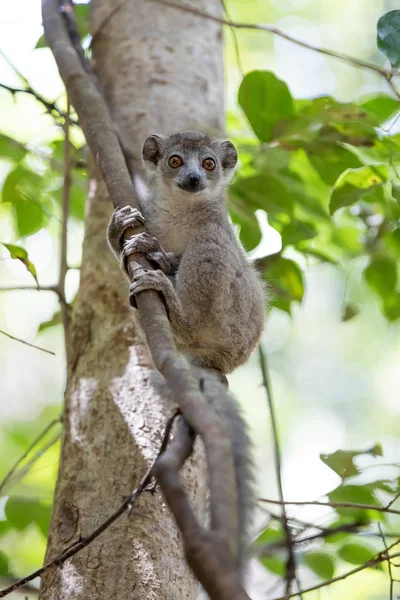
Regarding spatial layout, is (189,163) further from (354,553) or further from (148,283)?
(354,553)

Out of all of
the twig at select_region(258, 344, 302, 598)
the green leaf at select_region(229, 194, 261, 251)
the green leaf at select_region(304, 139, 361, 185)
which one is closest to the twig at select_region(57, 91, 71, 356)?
the green leaf at select_region(229, 194, 261, 251)

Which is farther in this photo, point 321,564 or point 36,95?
point 36,95

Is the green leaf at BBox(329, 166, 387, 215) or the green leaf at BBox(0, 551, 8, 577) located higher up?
the green leaf at BBox(329, 166, 387, 215)

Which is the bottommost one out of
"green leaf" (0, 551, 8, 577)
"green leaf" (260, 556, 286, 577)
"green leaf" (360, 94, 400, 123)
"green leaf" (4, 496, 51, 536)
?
"green leaf" (260, 556, 286, 577)

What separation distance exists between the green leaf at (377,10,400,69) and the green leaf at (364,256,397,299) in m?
2.12

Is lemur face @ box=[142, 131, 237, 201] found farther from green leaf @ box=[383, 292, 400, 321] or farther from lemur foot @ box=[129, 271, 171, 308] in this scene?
green leaf @ box=[383, 292, 400, 321]

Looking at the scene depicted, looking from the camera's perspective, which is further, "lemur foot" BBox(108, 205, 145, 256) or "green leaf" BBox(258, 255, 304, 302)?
"green leaf" BBox(258, 255, 304, 302)

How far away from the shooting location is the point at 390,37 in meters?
3.84


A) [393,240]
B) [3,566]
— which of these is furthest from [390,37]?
[3,566]

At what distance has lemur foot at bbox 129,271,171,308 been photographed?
11.3 ft

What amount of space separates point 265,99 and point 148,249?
1561 millimetres

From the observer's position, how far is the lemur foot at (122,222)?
384cm

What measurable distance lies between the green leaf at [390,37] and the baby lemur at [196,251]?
4.96ft

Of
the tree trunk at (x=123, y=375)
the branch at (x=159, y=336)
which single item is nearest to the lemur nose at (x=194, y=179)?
the tree trunk at (x=123, y=375)
